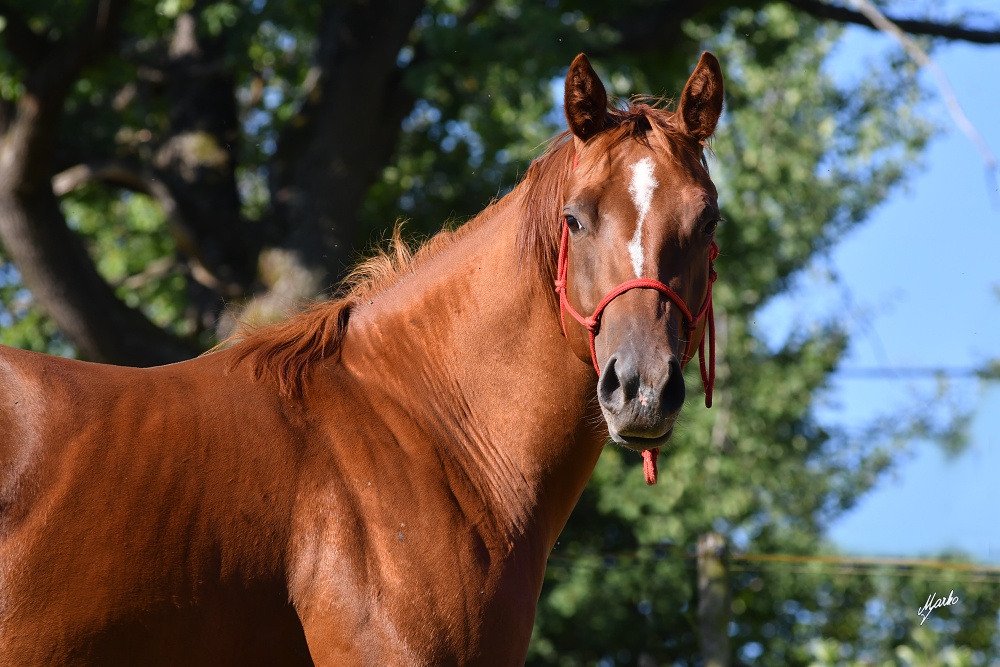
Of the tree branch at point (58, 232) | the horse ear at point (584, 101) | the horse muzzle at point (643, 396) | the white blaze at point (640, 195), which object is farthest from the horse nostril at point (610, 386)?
the tree branch at point (58, 232)

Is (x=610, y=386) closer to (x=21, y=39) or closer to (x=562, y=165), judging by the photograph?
(x=562, y=165)

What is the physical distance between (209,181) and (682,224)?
726 centimetres

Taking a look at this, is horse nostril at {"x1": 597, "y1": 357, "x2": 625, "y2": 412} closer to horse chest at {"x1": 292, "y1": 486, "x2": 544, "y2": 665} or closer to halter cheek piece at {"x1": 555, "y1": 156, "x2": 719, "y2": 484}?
halter cheek piece at {"x1": 555, "y1": 156, "x2": 719, "y2": 484}

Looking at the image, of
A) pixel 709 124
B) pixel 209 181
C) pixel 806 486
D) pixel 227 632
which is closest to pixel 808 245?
pixel 806 486

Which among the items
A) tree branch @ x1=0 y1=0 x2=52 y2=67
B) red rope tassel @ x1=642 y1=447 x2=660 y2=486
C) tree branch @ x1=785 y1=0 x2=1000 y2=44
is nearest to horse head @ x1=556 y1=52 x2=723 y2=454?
red rope tassel @ x1=642 y1=447 x2=660 y2=486

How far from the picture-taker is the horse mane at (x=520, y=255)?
114 inches

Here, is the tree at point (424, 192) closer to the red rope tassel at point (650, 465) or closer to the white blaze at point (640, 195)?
the white blaze at point (640, 195)

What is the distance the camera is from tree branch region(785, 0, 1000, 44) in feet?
28.6

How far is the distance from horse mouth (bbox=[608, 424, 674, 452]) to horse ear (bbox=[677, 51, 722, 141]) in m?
0.99

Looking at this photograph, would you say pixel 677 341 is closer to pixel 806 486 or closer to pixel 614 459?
pixel 614 459

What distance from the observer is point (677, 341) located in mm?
2654

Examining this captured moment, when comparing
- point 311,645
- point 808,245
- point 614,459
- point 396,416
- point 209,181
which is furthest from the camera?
point 808,245

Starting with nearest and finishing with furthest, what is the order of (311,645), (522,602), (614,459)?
(311,645) < (522,602) < (614,459)

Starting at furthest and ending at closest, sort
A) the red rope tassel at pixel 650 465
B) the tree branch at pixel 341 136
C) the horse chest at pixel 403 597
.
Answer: the tree branch at pixel 341 136
the red rope tassel at pixel 650 465
the horse chest at pixel 403 597
